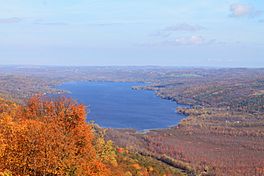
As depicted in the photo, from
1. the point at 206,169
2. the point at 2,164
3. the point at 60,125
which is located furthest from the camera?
the point at 206,169

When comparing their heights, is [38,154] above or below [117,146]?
above

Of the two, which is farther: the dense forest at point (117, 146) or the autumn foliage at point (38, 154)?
the dense forest at point (117, 146)

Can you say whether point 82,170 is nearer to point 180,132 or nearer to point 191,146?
point 191,146

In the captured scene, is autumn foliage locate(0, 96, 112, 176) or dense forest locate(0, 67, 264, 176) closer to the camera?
autumn foliage locate(0, 96, 112, 176)

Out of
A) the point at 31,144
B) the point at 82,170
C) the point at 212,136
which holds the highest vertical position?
the point at 31,144

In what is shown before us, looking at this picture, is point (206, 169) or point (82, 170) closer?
point (82, 170)

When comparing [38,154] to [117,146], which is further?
[117,146]

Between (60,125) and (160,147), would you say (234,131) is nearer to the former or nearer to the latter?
(160,147)

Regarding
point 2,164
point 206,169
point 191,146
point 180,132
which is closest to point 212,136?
point 180,132

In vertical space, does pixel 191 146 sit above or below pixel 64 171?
below

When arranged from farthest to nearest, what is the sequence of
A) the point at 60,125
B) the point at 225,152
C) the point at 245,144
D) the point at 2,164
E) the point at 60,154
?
the point at 245,144
the point at 225,152
the point at 60,125
the point at 60,154
the point at 2,164
